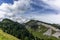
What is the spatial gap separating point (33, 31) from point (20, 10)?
1248 mm

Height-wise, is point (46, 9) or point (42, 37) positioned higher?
point (46, 9)

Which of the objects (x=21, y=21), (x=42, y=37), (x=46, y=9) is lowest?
(x=42, y=37)

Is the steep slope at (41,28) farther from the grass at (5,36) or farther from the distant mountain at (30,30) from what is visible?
the grass at (5,36)

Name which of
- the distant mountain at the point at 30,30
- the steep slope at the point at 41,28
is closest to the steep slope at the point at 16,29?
the distant mountain at the point at 30,30

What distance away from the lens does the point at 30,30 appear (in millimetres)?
9883

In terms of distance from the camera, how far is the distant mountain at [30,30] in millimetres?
9641

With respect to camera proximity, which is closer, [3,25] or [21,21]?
[21,21]

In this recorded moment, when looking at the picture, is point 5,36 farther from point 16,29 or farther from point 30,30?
point 30,30

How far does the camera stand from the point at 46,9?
944cm

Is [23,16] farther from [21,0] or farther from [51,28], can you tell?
[51,28]

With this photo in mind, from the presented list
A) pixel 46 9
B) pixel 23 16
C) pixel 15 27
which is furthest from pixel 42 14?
pixel 15 27

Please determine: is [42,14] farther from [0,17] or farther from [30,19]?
[0,17]

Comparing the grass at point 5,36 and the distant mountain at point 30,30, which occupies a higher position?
the distant mountain at point 30,30

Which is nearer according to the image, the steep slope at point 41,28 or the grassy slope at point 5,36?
the steep slope at point 41,28
